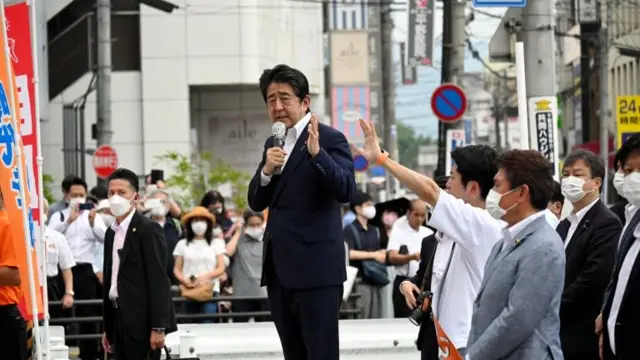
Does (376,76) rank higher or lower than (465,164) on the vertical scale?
higher

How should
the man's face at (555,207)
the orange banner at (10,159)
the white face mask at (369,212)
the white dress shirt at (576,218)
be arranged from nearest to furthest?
the orange banner at (10,159) → the white dress shirt at (576,218) → the man's face at (555,207) → the white face mask at (369,212)

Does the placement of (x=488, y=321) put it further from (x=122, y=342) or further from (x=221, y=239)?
(x=221, y=239)

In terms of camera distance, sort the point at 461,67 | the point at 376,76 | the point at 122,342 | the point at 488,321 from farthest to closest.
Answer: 1. the point at 376,76
2. the point at 461,67
3. the point at 122,342
4. the point at 488,321

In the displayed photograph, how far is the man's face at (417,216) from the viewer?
17453mm

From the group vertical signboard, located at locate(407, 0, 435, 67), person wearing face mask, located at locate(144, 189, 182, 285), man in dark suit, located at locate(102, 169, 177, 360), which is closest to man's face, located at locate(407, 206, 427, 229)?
person wearing face mask, located at locate(144, 189, 182, 285)

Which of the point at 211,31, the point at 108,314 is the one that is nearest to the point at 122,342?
the point at 108,314

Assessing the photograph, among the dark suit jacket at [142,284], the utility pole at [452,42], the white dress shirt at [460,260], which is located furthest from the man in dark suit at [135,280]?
the utility pole at [452,42]

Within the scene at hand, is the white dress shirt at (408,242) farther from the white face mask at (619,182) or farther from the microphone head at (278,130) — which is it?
the microphone head at (278,130)

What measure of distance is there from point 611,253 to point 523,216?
8.64 ft

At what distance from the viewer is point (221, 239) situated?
59.1ft

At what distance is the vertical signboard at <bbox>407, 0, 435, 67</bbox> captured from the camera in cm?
3825

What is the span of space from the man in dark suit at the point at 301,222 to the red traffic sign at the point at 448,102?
14.7 metres

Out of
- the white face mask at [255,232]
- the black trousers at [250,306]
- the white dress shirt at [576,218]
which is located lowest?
the black trousers at [250,306]

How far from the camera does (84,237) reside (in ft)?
58.8
